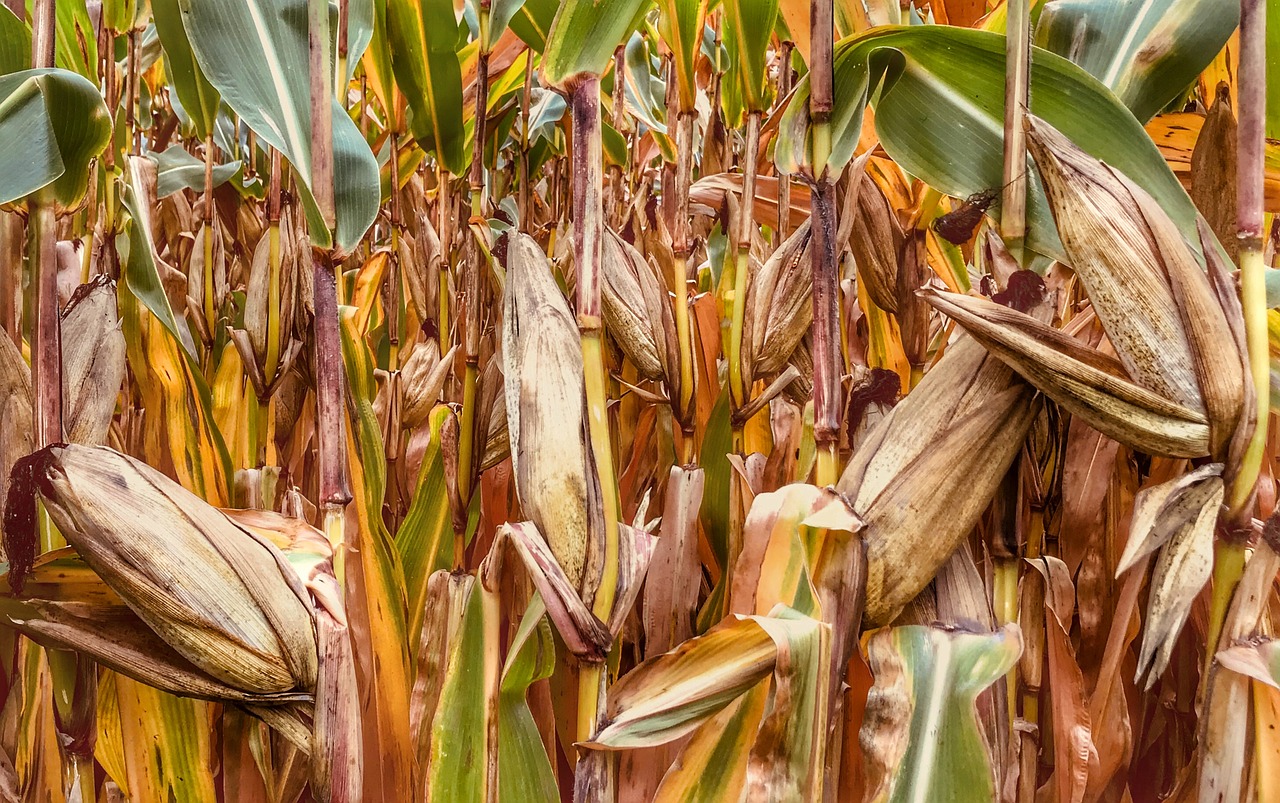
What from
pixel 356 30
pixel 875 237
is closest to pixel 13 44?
pixel 356 30

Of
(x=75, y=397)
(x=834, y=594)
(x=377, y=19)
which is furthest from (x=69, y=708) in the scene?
(x=377, y=19)

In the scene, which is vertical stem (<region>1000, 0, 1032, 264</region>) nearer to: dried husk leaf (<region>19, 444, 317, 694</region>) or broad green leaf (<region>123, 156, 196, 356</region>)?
dried husk leaf (<region>19, 444, 317, 694</region>)

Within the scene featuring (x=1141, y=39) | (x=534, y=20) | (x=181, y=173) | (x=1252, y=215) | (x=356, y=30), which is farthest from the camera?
(x=181, y=173)

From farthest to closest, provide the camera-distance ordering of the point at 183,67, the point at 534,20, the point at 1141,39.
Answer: the point at 534,20
the point at 183,67
the point at 1141,39

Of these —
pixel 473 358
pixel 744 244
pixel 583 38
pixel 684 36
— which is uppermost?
pixel 684 36

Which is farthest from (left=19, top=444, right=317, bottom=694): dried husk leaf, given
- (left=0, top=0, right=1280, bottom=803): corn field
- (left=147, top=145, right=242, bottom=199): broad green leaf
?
(left=147, top=145, right=242, bottom=199): broad green leaf

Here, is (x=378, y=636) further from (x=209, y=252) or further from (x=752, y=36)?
(x=752, y=36)

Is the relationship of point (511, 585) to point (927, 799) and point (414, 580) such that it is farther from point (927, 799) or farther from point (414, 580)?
point (927, 799)
